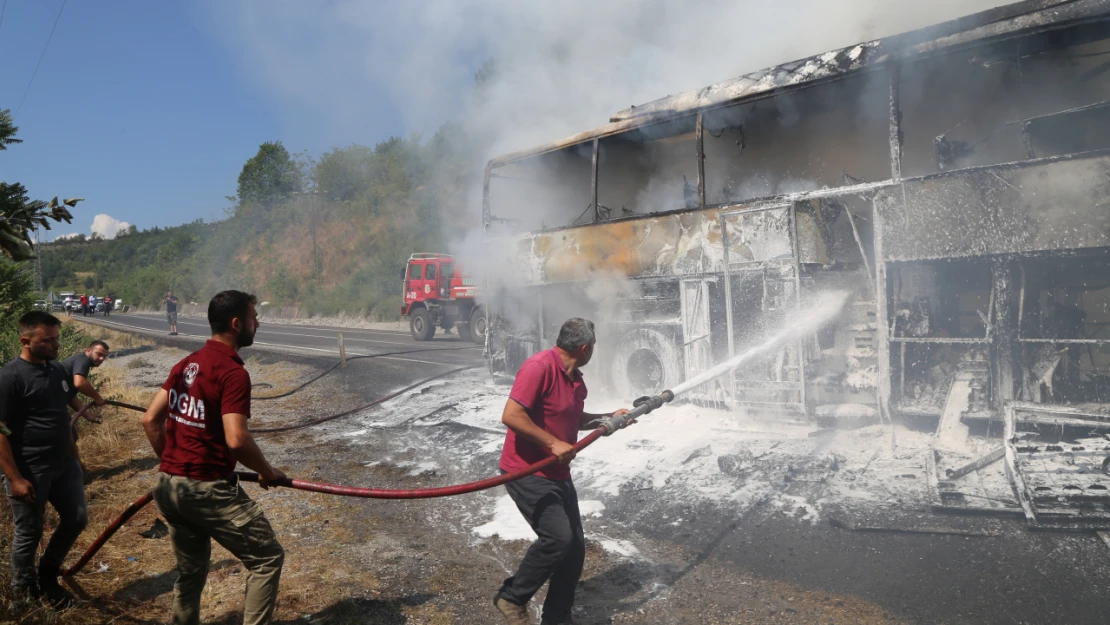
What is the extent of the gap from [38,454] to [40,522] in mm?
397

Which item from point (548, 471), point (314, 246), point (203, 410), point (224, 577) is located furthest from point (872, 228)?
point (314, 246)

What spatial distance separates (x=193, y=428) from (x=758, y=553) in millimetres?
3585

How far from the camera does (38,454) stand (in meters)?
3.87

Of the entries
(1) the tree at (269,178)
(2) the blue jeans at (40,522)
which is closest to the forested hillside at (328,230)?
(1) the tree at (269,178)

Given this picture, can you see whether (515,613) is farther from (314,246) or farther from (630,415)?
(314,246)

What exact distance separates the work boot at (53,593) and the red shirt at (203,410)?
5.62ft

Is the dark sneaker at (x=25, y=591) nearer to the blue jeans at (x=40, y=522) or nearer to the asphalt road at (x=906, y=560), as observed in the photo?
the blue jeans at (x=40, y=522)

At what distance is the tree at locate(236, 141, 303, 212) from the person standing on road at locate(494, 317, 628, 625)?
201 ft

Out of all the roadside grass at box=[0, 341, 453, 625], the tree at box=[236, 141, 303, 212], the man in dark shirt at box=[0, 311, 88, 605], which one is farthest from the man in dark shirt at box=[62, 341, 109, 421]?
the tree at box=[236, 141, 303, 212]

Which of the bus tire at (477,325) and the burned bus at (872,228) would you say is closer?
the burned bus at (872,228)

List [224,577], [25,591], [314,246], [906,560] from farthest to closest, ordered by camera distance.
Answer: [314,246]
[224,577]
[906,560]
[25,591]

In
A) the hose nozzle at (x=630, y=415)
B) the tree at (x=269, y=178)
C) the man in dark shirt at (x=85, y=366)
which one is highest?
the tree at (x=269, y=178)

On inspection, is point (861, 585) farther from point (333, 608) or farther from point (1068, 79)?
point (1068, 79)

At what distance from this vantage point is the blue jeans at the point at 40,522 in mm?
3787
